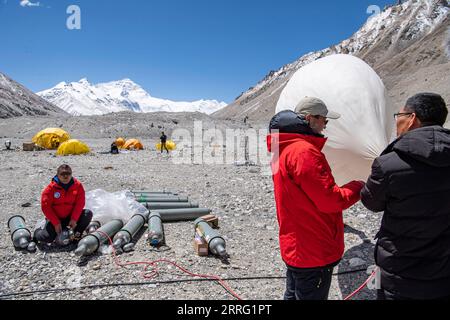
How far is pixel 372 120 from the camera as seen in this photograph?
444cm

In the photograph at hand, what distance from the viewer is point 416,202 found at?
7.69 feet

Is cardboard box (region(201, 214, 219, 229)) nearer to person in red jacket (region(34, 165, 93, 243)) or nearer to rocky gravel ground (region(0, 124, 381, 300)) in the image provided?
rocky gravel ground (region(0, 124, 381, 300))

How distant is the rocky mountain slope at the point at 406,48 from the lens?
6312 centimetres

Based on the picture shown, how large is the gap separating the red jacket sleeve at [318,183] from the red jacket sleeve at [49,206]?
483 centimetres

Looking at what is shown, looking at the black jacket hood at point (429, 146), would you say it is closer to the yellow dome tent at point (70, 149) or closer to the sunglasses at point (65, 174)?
the sunglasses at point (65, 174)

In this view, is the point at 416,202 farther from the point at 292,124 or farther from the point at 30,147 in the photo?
the point at 30,147

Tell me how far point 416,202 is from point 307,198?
79cm

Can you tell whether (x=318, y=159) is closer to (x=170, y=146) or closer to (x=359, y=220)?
(x=359, y=220)

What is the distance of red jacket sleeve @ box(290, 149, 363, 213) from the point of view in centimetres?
262

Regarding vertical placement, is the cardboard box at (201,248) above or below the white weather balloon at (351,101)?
below

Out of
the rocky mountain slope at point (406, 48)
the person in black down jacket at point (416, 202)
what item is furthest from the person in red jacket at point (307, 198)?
the rocky mountain slope at point (406, 48)

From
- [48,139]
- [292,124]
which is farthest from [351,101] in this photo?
[48,139]

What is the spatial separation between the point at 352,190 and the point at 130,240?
443 centimetres
